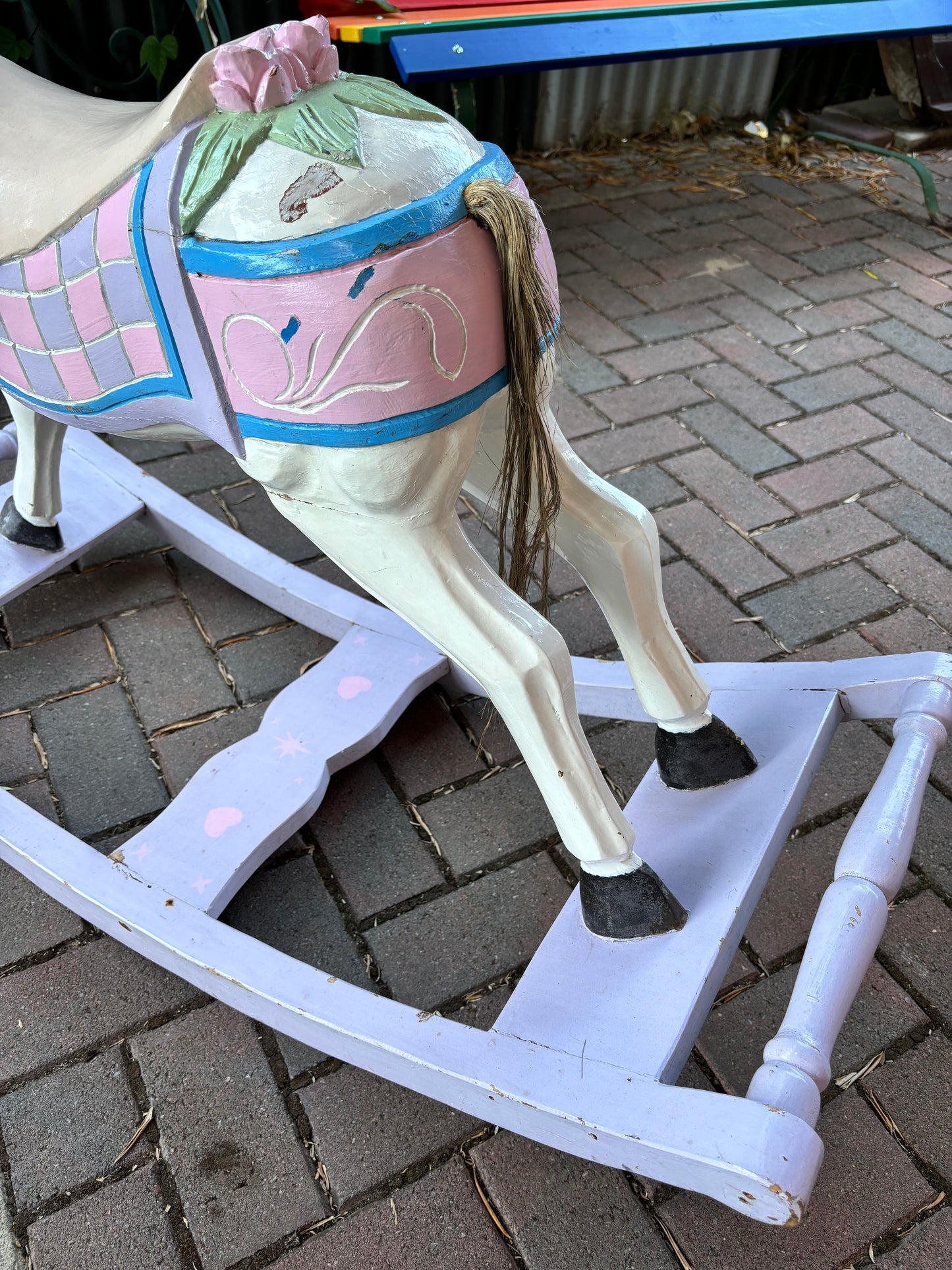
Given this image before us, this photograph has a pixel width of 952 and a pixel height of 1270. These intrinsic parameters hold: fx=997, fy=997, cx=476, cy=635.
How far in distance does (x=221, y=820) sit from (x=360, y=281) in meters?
0.84

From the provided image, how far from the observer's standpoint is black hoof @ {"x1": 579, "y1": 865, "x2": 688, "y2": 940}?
118 centimetres

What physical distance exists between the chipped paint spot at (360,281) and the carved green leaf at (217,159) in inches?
6.0

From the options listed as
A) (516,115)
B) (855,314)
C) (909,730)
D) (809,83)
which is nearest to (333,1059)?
(909,730)

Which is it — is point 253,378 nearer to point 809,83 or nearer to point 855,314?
point 855,314

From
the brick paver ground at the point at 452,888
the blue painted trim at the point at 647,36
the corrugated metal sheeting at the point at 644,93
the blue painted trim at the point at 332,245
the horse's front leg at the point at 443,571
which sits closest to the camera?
the blue painted trim at the point at 332,245

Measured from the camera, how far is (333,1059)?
1277 millimetres

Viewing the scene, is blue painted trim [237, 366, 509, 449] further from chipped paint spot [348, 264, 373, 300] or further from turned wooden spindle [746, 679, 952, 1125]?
turned wooden spindle [746, 679, 952, 1125]

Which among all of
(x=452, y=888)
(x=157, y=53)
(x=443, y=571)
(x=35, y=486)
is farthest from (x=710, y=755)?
(x=157, y=53)

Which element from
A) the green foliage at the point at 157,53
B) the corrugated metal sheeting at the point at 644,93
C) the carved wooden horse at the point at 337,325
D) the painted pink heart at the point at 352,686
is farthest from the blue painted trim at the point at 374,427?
the corrugated metal sheeting at the point at 644,93

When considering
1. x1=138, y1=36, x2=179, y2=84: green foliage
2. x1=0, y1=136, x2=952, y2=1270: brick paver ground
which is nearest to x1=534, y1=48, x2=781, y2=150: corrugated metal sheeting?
x1=138, y1=36, x2=179, y2=84: green foliage

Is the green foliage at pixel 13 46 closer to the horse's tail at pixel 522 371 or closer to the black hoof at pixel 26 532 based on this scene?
the black hoof at pixel 26 532

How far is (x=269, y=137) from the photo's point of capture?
0.89 metres

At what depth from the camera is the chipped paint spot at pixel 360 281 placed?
85 cm

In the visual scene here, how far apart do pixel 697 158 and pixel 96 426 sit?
3377 mm
